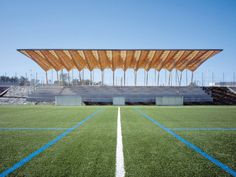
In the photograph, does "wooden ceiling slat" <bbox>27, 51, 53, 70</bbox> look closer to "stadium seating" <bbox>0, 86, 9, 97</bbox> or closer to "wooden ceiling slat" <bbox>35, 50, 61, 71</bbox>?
"wooden ceiling slat" <bbox>35, 50, 61, 71</bbox>

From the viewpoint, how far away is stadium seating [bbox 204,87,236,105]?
30719 mm

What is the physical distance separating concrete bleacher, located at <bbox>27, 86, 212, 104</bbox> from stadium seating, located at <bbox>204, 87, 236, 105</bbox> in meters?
1.60

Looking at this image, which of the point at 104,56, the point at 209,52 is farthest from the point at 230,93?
the point at 104,56

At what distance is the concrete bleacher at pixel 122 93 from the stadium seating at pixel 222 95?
160 centimetres

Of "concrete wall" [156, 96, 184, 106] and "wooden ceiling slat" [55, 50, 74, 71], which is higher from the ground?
"wooden ceiling slat" [55, 50, 74, 71]

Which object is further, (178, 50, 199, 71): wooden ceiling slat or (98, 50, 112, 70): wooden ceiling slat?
(178, 50, 199, 71): wooden ceiling slat

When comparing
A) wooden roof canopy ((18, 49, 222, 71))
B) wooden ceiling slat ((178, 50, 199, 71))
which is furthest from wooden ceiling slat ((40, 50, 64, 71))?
wooden ceiling slat ((178, 50, 199, 71))

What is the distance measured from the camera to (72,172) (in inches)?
87.4

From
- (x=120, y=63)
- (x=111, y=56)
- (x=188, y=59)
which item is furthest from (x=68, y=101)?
(x=188, y=59)

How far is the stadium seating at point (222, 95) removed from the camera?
101ft

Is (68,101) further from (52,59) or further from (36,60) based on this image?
(36,60)

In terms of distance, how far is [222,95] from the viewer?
34281mm

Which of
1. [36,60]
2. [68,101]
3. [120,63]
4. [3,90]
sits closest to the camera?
[68,101]

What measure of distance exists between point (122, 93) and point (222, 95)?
20.3 meters
